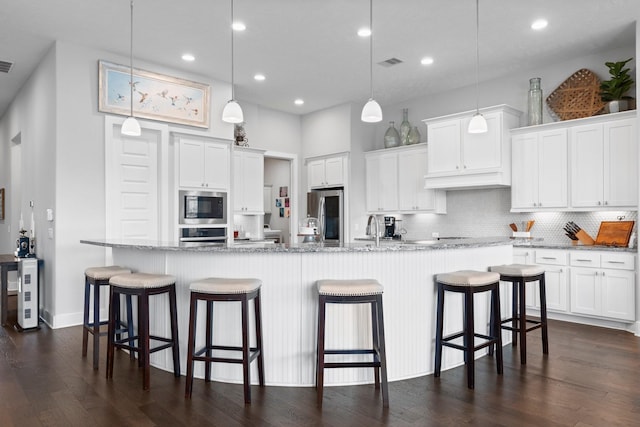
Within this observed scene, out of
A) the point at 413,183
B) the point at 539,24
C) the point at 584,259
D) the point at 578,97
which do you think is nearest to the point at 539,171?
the point at 578,97

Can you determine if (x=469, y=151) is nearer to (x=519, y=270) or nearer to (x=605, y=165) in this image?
(x=605, y=165)

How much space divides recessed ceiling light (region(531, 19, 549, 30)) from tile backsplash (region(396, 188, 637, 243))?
85.1 inches

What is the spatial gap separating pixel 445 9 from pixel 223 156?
3.44 m

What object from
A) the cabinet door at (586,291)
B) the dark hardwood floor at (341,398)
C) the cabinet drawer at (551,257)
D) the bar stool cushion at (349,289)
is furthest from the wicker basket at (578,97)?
the bar stool cushion at (349,289)

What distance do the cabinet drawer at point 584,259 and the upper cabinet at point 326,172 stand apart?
11.6 feet

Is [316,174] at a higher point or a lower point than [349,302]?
higher

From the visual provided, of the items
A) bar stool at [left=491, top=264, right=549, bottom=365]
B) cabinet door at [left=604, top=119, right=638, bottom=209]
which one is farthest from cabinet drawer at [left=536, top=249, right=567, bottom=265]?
bar stool at [left=491, top=264, right=549, bottom=365]

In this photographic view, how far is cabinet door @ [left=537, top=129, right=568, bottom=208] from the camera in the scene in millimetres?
5109

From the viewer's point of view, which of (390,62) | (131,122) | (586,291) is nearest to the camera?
(131,122)

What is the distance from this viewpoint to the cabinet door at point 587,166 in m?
4.83

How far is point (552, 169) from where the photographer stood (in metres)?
5.20

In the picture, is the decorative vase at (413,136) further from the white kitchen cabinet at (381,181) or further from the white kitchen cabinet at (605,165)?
the white kitchen cabinet at (605,165)

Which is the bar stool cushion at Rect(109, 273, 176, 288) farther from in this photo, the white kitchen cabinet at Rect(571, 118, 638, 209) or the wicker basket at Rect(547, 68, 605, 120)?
the wicker basket at Rect(547, 68, 605, 120)

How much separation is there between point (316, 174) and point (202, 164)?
7.55ft
